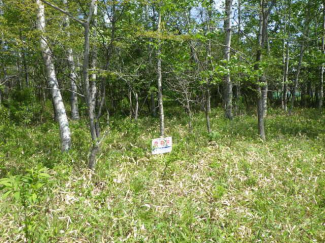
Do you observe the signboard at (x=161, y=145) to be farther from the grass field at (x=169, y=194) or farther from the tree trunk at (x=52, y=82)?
the tree trunk at (x=52, y=82)

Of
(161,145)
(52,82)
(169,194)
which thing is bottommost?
(169,194)

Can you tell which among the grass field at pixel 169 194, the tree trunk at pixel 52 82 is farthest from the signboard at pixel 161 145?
the tree trunk at pixel 52 82

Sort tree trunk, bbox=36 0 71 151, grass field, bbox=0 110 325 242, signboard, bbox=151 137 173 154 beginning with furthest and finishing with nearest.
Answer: tree trunk, bbox=36 0 71 151
signboard, bbox=151 137 173 154
grass field, bbox=0 110 325 242

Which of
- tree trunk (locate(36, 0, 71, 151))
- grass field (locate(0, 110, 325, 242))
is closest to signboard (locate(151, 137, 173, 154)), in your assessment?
grass field (locate(0, 110, 325, 242))

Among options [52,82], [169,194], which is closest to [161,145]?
[169,194]

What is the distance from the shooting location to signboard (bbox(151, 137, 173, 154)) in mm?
5508

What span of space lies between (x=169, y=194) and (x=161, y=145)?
1576 mm

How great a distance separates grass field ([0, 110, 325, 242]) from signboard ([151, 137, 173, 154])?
0.69 feet

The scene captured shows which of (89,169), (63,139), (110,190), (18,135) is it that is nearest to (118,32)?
(63,139)

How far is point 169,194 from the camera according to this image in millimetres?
4281

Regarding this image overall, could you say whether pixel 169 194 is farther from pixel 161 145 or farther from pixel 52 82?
pixel 52 82

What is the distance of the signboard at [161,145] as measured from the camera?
5.51 m

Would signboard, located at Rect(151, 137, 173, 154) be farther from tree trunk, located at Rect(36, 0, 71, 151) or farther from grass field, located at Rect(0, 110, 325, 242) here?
tree trunk, located at Rect(36, 0, 71, 151)

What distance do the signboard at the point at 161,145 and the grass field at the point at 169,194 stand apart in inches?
8.3
